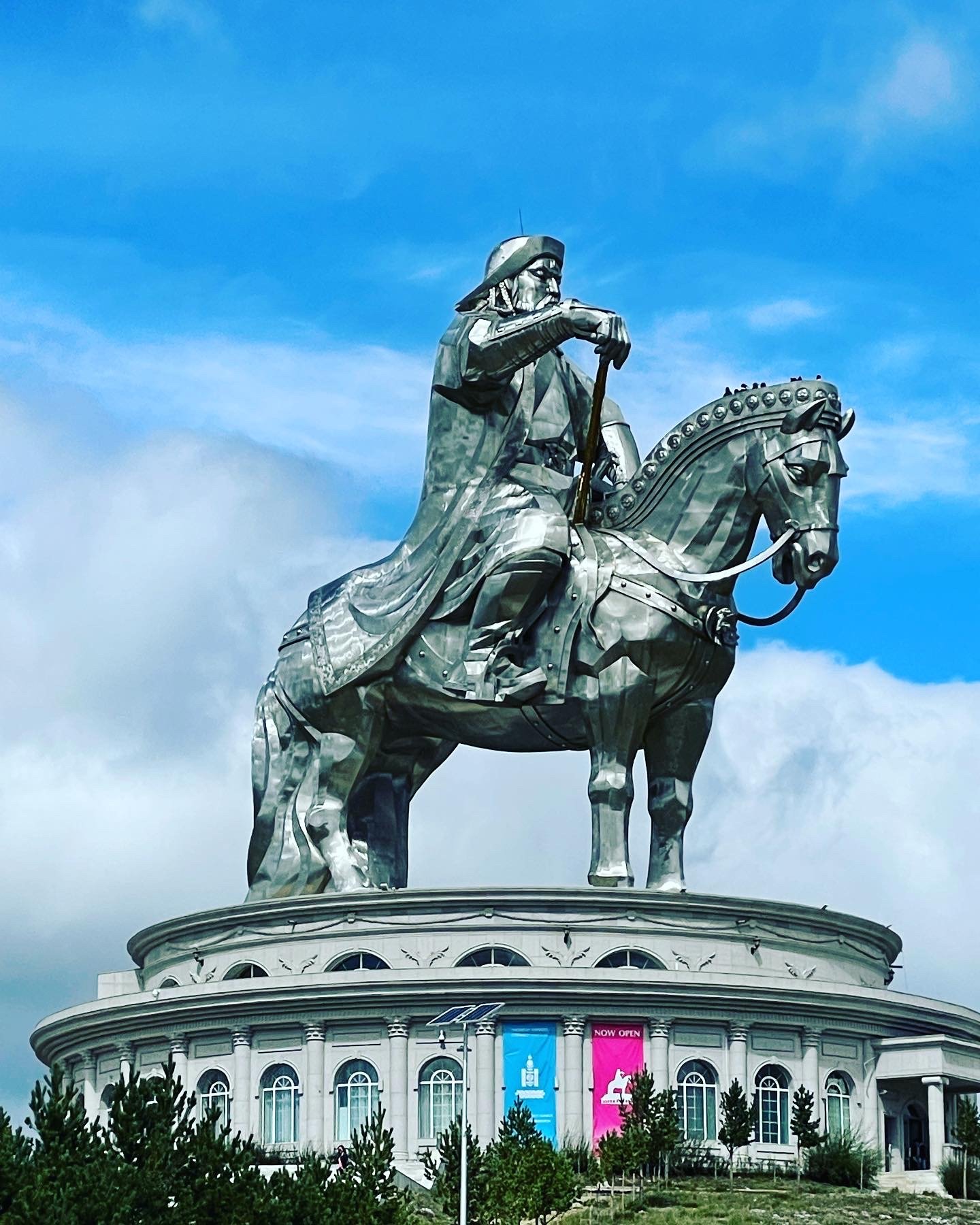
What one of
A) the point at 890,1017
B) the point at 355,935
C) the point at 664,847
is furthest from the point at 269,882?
the point at 890,1017

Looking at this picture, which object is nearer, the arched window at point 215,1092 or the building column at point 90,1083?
the arched window at point 215,1092

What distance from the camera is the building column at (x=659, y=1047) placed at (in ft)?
163

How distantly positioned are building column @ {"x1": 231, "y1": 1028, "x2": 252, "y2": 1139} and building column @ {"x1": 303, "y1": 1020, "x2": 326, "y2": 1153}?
48.9 inches

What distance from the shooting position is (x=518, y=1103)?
151 ft

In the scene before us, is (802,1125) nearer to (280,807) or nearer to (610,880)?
(610,880)

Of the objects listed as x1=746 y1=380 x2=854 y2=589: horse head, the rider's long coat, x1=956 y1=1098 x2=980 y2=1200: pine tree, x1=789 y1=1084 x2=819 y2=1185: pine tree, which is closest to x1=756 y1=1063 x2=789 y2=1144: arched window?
x1=789 y1=1084 x2=819 y2=1185: pine tree

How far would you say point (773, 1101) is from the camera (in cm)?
5075

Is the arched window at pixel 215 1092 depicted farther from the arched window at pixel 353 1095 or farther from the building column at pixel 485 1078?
the building column at pixel 485 1078

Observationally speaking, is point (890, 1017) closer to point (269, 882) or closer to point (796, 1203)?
point (796, 1203)

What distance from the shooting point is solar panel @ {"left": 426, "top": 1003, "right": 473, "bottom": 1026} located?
4409 centimetres

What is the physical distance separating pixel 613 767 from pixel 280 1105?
858cm

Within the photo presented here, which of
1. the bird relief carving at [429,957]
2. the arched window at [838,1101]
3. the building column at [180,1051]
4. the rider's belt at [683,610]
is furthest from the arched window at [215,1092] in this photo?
the rider's belt at [683,610]

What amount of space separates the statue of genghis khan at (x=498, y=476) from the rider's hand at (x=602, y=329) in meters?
0.26

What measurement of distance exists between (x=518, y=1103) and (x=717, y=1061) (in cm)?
549
